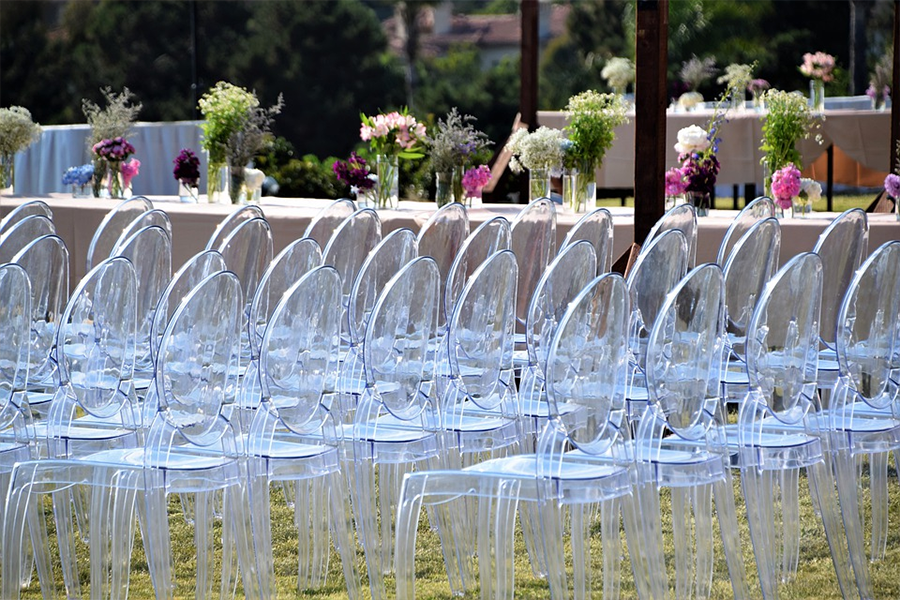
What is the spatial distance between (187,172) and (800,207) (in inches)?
122

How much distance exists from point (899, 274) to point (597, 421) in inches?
40.7

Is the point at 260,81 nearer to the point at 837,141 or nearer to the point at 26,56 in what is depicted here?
the point at 26,56

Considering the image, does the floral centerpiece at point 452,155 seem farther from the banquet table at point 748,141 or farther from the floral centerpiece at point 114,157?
the banquet table at point 748,141

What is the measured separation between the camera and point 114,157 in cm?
703

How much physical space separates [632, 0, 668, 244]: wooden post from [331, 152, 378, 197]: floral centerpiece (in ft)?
4.96

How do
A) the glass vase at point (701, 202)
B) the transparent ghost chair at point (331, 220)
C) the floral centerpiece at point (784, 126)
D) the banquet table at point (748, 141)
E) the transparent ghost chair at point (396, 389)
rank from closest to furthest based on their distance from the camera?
the transparent ghost chair at point (396, 389) → the transparent ghost chair at point (331, 220) → the glass vase at point (701, 202) → the floral centerpiece at point (784, 126) → the banquet table at point (748, 141)

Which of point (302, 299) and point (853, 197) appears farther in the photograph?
point (853, 197)

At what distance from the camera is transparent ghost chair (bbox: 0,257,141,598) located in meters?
3.56

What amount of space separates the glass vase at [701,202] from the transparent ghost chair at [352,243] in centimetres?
177

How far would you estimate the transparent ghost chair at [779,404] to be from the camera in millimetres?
3219

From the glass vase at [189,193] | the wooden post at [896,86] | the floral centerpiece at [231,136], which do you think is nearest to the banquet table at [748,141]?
the wooden post at [896,86]

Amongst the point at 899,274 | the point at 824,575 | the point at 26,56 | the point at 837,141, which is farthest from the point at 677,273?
the point at 26,56

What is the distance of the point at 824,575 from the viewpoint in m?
3.95

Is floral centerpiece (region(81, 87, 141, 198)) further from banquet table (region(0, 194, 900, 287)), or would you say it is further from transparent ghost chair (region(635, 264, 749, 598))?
transparent ghost chair (region(635, 264, 749, 598))
